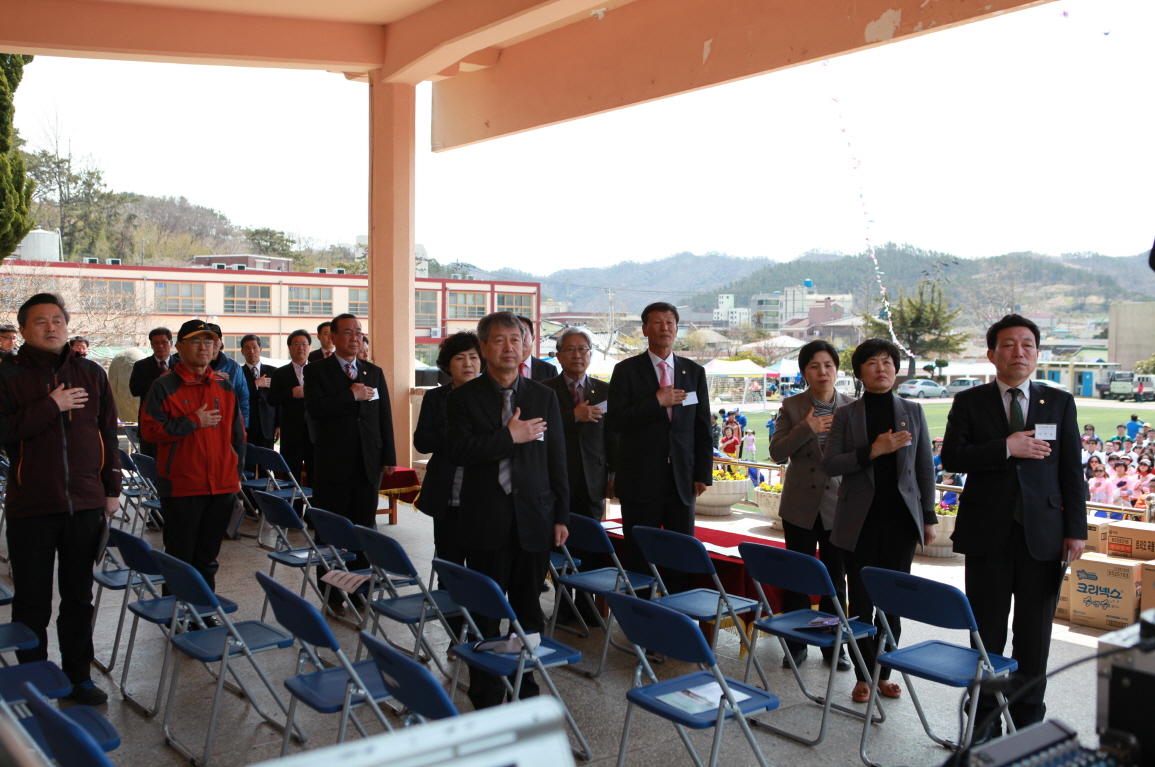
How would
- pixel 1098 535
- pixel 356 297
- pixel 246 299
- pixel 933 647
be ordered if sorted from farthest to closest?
pixel 356 297, pixel 246 299, pixel 1098 535, pixel 933 647

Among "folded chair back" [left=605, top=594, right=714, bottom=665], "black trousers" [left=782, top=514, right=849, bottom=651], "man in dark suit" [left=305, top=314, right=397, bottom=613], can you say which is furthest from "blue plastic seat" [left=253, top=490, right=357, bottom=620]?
"black trousers" [left=782, top=514, right=849, bottom=651]

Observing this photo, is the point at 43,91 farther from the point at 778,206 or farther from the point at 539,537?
the point at 778,206

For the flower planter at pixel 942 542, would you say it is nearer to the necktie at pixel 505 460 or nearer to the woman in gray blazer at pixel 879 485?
the woman in gray blazer at pixel 879 485

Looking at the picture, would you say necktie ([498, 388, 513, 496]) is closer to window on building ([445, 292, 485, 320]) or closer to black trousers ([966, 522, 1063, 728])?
black trousers ([966, 522, 1063, 728])

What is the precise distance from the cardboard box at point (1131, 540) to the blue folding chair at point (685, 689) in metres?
3.38

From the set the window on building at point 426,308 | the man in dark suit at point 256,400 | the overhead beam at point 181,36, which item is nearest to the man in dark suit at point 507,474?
the man in dark suit at point 256,400

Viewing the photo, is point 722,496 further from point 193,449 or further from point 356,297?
point 356,297

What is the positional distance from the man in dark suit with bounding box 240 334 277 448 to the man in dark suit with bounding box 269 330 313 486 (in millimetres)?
565

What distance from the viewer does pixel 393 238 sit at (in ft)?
29.9

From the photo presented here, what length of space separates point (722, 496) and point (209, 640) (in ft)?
23.8

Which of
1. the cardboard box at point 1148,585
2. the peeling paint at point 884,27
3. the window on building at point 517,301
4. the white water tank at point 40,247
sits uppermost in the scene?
the peeling paint at point 884,27

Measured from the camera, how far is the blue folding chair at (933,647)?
9.24 ft

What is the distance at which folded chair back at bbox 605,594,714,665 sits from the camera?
2.57 m

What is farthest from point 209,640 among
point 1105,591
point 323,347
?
point 1105,591
